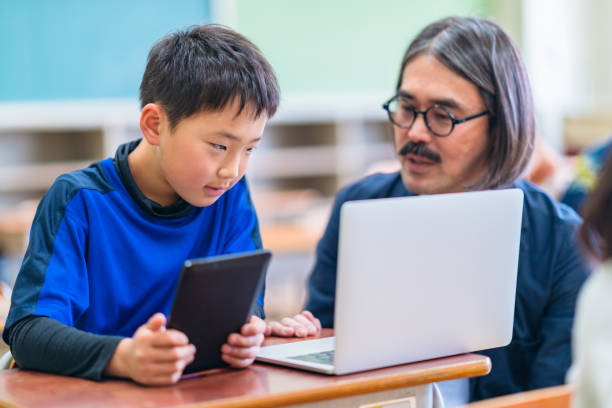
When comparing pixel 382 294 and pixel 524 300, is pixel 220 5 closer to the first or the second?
pixel 524 300

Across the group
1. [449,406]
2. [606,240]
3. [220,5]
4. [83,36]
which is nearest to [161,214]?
[449,406]

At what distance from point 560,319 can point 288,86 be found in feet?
13.7

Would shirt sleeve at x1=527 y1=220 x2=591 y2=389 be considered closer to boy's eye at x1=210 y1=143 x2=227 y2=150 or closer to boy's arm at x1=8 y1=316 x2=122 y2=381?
boy's eye at x1=210 y1=143 x2=227 y2=150

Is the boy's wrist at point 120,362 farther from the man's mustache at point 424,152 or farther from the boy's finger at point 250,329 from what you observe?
the man's mustache at point 424,152

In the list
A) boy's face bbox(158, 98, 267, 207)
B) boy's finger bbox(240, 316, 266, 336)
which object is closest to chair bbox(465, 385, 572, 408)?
boy's finger bbox(240, 316, 266, 336)

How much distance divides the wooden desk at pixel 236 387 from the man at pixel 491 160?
0.64 metres

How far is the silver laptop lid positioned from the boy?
17 cm

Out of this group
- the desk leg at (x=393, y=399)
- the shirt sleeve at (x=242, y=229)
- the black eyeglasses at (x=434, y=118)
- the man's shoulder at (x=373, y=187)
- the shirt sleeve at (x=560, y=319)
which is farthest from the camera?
the man's shoulder at (x=373, y=187)

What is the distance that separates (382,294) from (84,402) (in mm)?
437

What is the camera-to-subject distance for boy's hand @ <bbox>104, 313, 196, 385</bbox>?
3.70ft

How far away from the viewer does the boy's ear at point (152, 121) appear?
4.90ft

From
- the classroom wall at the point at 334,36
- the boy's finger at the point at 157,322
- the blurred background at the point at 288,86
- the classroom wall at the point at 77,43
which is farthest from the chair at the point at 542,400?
the classroom wall at the point at 334,36

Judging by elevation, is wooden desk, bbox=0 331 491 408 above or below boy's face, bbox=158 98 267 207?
below

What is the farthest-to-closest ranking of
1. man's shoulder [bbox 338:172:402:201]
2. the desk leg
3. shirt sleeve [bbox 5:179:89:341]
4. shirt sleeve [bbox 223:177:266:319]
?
man's shoulder [bbox 338:172:402:201] < shirt sleeve [bbox 223:177:266:319] < shirt sleeve [bbox 5:179:89:341] < the desk leg
